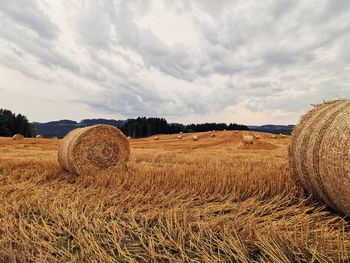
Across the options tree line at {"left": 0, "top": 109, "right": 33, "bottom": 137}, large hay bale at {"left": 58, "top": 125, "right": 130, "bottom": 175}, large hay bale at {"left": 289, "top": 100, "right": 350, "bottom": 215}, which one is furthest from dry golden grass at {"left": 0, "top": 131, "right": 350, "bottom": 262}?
tree line at {"left": 0, "top": 109, "right": 33, "bottom": 137}

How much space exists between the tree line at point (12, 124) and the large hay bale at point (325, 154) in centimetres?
6815

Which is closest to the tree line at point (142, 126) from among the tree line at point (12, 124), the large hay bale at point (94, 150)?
the tree line at point (12, 124)

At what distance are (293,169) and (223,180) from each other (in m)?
1.28

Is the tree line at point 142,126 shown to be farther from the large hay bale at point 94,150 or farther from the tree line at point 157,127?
the large hay bale at point 94,150

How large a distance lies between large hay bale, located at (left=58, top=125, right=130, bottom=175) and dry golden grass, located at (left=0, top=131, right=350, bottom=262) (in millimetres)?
2574

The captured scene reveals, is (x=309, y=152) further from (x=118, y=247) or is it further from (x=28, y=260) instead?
(x=28, y=260)

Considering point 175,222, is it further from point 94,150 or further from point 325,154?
point 94,150

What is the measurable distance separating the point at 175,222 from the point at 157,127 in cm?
7195

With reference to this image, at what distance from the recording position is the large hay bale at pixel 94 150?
9391 mm

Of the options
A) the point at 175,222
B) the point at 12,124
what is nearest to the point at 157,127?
the point at 12,124

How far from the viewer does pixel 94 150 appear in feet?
32.1

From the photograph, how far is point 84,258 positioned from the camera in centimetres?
319

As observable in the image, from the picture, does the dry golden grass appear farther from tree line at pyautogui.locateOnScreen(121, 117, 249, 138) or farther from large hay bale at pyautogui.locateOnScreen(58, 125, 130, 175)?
tree line at pyautogui.locateOnScreen(121, 117, 249, 138)

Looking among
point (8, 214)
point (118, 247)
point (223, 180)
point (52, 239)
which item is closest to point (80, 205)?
point (8, 214)
